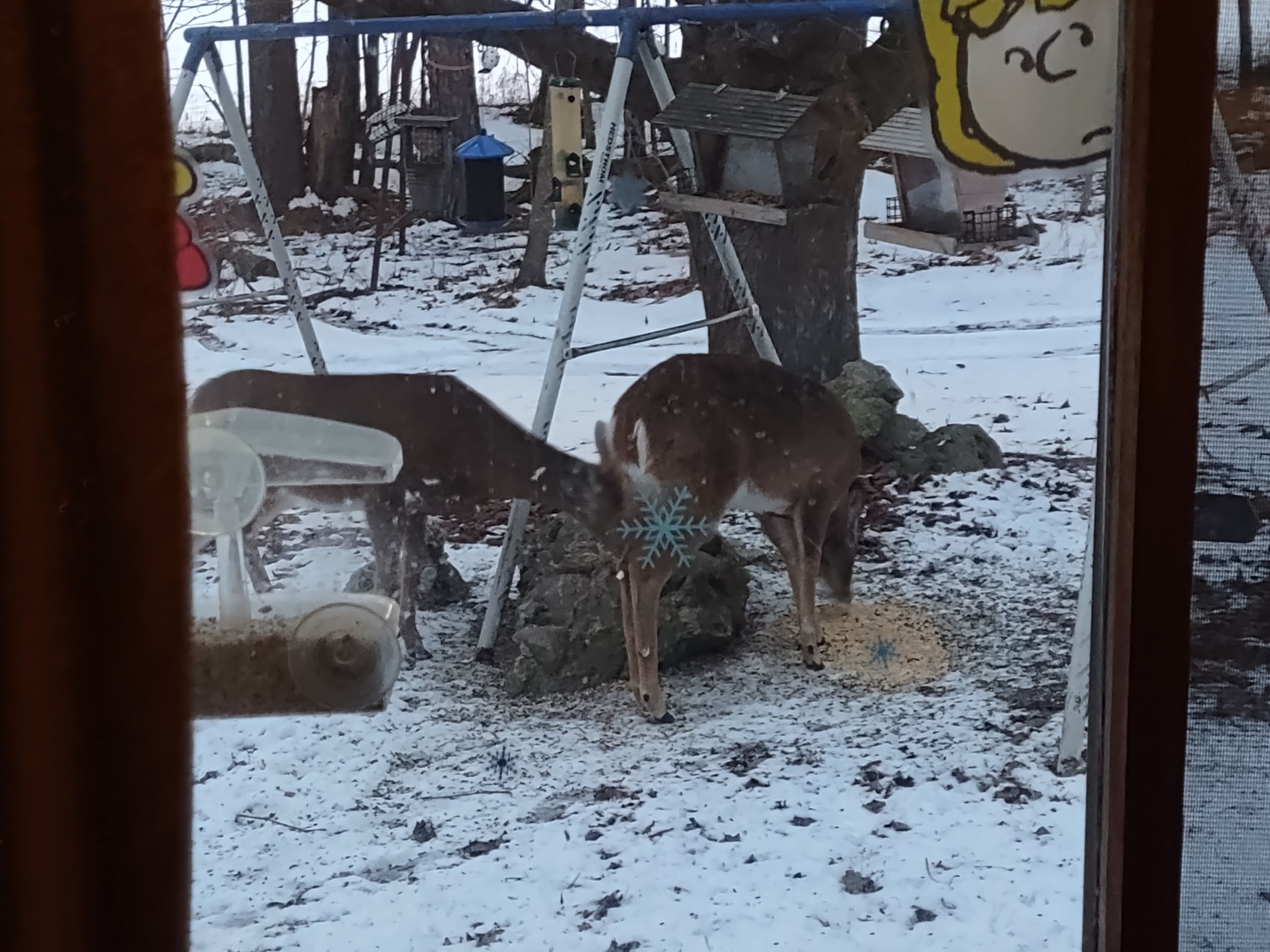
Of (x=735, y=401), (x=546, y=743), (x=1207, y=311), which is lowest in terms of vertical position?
(x=546, y=743)

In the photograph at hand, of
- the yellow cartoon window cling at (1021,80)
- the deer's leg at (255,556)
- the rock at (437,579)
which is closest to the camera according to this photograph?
the yellow cartoon window cling at (1021,80)

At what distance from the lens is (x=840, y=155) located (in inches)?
50.4

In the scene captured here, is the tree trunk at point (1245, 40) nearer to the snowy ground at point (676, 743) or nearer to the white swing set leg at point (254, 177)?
the snowy ground at point (676, 743)

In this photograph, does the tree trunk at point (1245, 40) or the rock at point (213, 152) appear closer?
the tree trunk at point (1245, 40)

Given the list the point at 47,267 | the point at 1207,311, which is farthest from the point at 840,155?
the point at 47,267

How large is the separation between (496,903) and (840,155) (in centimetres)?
91

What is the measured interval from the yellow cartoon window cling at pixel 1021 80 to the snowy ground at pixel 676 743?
0.46ft

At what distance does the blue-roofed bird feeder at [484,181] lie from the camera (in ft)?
4.01

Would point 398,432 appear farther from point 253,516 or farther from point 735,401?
point 735,401

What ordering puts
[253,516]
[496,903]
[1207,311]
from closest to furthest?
[1207,311] < [253,516] < [496,903]

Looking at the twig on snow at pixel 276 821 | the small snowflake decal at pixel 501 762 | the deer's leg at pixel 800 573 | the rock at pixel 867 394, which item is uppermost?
the rock at pixel 867 394

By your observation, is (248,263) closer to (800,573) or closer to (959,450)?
(800,573)

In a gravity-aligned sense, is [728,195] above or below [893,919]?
above

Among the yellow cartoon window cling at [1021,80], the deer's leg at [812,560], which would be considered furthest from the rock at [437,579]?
the yellow cartoon window cling at [1021,80]
